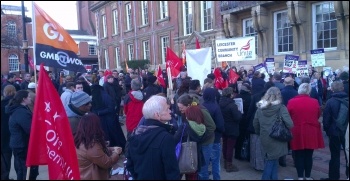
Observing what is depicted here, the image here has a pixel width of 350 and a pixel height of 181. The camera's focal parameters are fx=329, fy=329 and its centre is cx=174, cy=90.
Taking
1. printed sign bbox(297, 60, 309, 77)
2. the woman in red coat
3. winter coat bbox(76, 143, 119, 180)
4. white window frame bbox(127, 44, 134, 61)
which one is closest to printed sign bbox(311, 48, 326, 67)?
printed sign bbox(297, 60, 309, 77)

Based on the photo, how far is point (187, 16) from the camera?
22.8m

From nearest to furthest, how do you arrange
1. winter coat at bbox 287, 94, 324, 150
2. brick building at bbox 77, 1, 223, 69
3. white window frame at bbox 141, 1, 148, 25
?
winter coat at bbox 287, 94, 324, 150 → brick building at bbox 77, 1, 223, 69 → white window frame at bbox 141, 1, 148, 25

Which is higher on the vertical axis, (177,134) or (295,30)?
(295,30)

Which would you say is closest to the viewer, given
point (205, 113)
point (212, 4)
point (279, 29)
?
point (205, 113)

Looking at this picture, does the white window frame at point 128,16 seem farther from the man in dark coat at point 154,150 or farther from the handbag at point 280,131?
the man in dark coat at point 154,150

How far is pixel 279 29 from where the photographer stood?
59.2 feet

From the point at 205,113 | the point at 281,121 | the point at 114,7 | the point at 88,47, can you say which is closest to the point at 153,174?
the point at 205,113

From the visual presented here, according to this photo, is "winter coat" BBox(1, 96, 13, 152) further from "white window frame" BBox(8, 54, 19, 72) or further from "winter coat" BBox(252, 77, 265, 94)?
"white window frame" BBox(8, 54, 19, 72)

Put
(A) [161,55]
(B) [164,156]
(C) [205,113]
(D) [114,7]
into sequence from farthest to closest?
(D) [114,7], (A) [161,55], (C) [205,113], (B) [164,156]

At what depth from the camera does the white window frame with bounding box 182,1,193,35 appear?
872 inches

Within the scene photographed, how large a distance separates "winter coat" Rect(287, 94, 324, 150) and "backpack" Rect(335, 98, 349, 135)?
1.04 ft

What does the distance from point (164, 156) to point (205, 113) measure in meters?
1.86

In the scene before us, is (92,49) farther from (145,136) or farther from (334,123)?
(145,136)

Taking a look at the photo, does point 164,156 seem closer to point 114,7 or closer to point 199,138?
point 199,138
